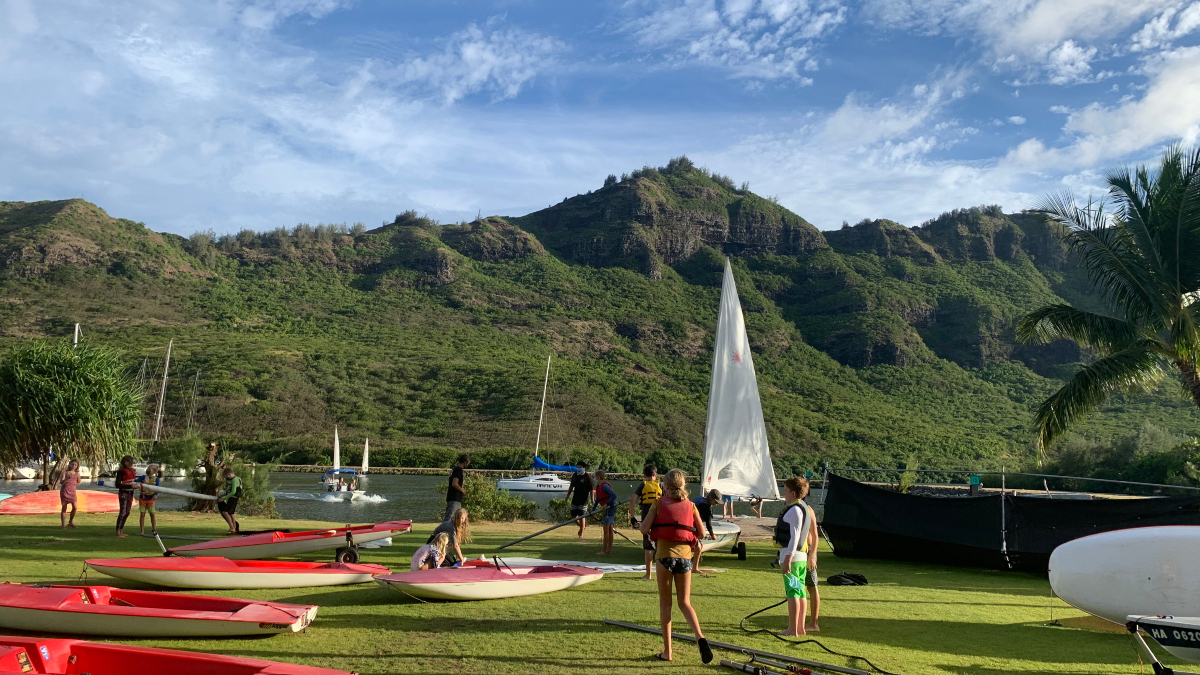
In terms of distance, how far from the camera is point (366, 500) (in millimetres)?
39375

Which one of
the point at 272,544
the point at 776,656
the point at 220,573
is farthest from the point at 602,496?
the point at 776,656

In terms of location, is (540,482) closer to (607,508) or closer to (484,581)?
(607,508)

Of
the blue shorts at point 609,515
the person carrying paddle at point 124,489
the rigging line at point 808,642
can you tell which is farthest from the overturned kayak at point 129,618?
the person carrying paddle at point 124,489

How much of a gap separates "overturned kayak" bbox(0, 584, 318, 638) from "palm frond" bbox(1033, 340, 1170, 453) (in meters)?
14.2

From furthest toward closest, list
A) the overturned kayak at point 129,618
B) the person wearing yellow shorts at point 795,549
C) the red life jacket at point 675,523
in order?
the person wearing yellow shorts at point 795,549
the overturned kayak at point 129,618
the red life jacket at point 675,523

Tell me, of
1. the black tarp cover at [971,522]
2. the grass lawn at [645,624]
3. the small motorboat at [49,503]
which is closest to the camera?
the grass lawn at [645,624]

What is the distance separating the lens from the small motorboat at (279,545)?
1112cm

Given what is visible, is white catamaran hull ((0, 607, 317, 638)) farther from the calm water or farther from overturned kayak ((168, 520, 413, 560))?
the calm water

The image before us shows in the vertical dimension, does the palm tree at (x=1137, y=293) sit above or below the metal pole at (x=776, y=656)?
above

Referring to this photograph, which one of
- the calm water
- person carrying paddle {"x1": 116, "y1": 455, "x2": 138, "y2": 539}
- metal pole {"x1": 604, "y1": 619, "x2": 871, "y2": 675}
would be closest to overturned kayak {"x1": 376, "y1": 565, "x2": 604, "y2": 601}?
metal pole {"x1": 604, "y1": 619, "x2": 871, "y2": 675}

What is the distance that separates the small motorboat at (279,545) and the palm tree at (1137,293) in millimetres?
12865

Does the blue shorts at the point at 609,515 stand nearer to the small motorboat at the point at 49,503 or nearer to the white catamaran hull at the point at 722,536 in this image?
the white catamaran hull at the point at 722,536

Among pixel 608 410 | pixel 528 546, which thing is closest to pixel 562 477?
pixel 608 410

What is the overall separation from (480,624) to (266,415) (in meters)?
61.5
